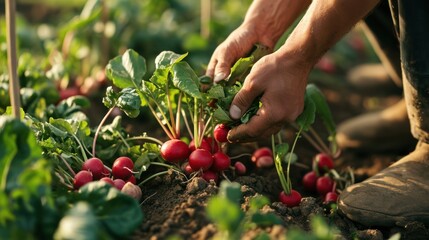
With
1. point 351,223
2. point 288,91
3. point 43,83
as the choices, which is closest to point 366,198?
point 351,223

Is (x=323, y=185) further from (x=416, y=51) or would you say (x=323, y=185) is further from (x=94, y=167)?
(x=94, y=167)

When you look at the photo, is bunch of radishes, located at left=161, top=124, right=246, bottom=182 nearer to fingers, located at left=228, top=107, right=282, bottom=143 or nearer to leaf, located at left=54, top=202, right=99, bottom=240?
fingers, located at left=228, top=107, right=282, bottom=143

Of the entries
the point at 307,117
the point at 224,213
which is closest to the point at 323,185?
the point at 307,117

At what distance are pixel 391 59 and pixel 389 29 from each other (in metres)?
0.20

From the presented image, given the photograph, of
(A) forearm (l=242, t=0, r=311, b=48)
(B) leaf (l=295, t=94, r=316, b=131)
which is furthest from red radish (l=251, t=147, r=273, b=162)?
(A) forearm (l=242, t=0, r=311, b=48)

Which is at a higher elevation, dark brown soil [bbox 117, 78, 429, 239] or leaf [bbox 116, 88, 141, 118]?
leaf [bbox 116, 88, 141, 118]

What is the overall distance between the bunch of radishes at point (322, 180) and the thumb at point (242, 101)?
669 mm

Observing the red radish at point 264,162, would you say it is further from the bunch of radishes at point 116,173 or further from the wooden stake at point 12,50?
the wooden stake at point 12,50

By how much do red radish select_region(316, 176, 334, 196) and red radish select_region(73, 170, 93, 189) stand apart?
1186mm

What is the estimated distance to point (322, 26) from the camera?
7.56 feet

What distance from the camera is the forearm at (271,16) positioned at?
9.50 ft

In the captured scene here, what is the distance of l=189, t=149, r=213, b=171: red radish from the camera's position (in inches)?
101

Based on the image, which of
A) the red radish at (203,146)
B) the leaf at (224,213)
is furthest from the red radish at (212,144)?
the leaf at (224,213)

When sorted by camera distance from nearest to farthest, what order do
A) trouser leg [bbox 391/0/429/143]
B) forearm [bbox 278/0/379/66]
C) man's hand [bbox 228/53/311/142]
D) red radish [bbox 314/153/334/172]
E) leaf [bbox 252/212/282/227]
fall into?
leaf [bbox 252/212/282/227] < forearm [bbox 278/0/379/66] < man's hand [bbox 228/53/311/142] < trouser leg [bbox 391/0/429/143] < red radish [bbox 314/153/334/172]
